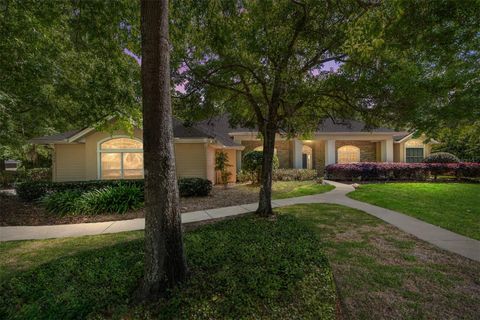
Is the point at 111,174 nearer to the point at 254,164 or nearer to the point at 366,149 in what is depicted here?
the point at 254,164

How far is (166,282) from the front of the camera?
3.10m

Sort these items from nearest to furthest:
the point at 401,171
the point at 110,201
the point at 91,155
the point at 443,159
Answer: the point at 110,201, the point at 91,155, the point at 401,171, the point at 443,159

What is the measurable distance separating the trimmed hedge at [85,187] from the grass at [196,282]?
19.6 feet

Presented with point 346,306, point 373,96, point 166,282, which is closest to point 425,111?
point 373,96

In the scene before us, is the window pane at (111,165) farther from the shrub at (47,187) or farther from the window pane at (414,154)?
the window pane at (414,154)

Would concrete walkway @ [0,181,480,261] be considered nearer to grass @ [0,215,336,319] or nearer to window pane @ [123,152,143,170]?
grass @ [0,215,336,319]

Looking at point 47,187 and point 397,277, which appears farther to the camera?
point 47,187

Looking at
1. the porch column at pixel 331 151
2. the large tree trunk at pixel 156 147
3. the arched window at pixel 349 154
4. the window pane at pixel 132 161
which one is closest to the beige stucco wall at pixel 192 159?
the window pane at pixel 132 161

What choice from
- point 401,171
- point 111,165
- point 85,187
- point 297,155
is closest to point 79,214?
point 85,187

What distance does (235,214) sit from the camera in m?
7.82

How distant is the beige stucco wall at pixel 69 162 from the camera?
511 inches

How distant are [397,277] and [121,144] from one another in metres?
13.3

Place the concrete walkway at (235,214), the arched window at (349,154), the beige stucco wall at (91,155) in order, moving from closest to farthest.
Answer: the concrete walkway at (235,214) → the beige stucco wall at (91,155) → the arched window at (349,154)

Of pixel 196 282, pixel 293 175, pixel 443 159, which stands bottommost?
pixel 196 282
